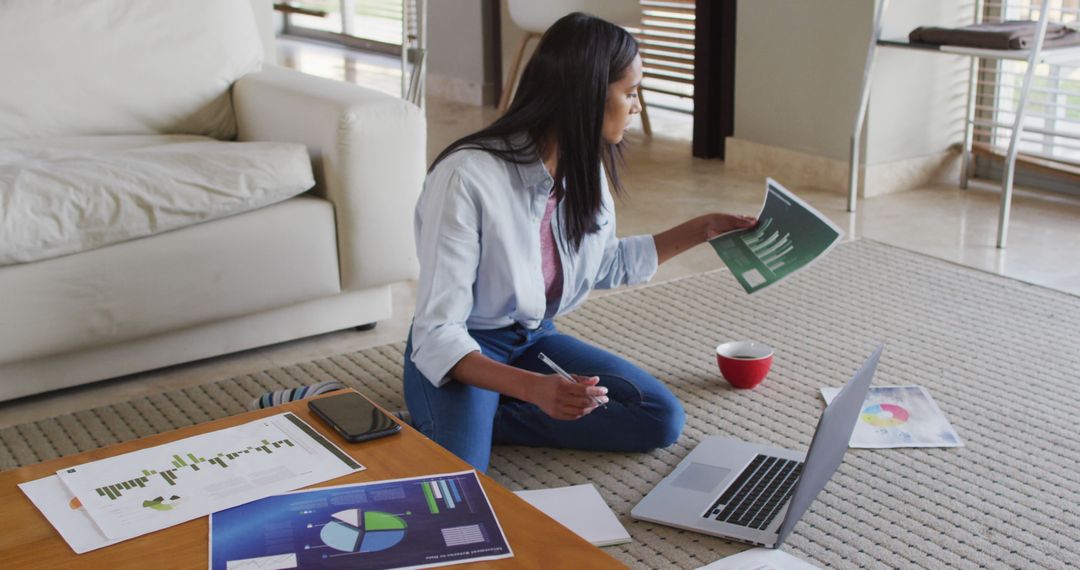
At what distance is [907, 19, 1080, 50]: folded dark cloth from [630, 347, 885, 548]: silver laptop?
158 centimetres

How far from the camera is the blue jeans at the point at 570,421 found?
69.3 inches

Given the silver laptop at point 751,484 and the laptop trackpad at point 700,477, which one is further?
the laptop trackpad at point 700,477

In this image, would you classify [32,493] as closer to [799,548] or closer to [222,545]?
[222,545]

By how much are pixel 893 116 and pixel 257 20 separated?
191cm

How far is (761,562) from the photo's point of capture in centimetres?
151

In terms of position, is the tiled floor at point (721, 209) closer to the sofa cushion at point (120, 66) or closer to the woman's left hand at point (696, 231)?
the sofa cushion at point (120, 66)

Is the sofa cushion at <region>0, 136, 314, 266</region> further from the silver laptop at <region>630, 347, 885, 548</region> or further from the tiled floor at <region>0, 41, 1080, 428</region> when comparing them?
the silver laptop at <region>630, 347, 885, 548</region>

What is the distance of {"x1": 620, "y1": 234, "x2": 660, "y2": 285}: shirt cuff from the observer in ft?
6.31

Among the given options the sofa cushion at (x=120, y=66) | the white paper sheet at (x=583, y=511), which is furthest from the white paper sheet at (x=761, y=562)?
the sofa cushion at (x=120, y=66)

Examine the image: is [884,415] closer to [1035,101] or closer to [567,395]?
[567,395]

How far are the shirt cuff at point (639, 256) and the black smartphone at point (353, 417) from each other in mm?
687

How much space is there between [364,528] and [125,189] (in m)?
1.21

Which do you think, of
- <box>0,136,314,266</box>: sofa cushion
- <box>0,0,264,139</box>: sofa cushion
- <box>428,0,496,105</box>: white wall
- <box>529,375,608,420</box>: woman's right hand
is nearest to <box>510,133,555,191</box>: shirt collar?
<box>529,375,608,420</box>: woman's right hand

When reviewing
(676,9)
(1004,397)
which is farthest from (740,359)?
(676,9)
